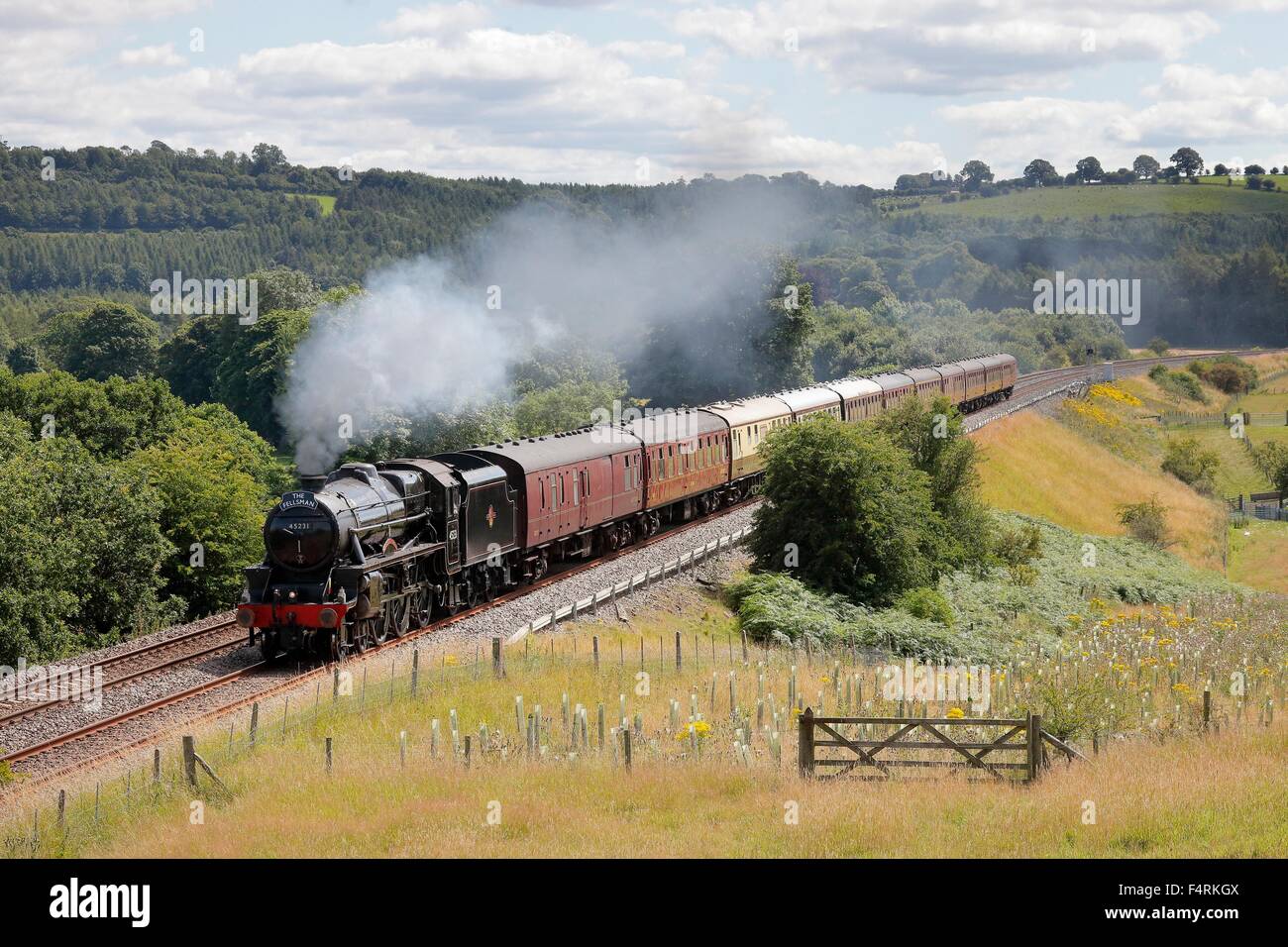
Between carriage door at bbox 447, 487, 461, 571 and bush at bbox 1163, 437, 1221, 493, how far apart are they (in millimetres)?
66717

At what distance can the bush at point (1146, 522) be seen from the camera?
63969 mm

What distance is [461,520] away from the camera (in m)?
28.3

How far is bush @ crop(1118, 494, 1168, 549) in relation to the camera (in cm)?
6397

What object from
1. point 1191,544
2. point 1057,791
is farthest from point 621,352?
point 1057,791

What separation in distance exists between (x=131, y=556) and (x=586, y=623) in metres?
17.2

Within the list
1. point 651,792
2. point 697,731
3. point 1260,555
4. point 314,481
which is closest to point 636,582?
point 314,481

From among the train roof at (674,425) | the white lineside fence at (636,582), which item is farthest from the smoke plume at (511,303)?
the train roof at (674,425)

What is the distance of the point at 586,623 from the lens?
29.3 metres

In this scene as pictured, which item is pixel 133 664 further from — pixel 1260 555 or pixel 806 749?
pixel 1260 555

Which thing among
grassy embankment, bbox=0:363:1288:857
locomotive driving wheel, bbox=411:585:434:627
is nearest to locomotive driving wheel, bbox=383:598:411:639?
locomotive driving wheel, bbox=411:585:434:627

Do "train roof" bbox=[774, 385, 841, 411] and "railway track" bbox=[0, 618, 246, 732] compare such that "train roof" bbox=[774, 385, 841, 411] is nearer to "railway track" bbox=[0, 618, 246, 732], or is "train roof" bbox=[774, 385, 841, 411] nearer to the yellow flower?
"railway track" bbox=[0, 618, 246, 732]

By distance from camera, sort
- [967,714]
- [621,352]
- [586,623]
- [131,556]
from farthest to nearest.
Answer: [621,352]
[131,556]
[586,623]
[967,714]

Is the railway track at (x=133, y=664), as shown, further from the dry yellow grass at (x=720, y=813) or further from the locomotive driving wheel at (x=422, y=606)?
the dry yellow grass at (x=720, y=813)
